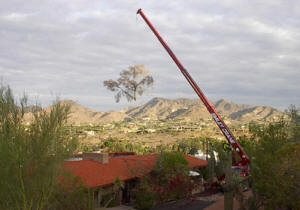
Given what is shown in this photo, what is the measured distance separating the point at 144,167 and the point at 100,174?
16.2 feet

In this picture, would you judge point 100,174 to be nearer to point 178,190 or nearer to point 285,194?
point 178,190

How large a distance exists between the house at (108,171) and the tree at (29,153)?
424 inches

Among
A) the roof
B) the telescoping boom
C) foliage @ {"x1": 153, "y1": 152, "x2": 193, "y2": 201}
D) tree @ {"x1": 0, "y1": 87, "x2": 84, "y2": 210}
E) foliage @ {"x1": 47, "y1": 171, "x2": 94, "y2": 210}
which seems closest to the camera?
tree @ {"x1": 0, "y1": 87, "x2": 84, "y2": 210}

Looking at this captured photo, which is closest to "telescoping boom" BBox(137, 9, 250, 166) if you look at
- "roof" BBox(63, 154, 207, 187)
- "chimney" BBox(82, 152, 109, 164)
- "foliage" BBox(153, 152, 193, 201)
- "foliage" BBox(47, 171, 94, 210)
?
"foliage" BBox(153, 152, 193, 201)

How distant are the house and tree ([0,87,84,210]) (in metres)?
10.8

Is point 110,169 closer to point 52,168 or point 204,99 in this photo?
point 204,99

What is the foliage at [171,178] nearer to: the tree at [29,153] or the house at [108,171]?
the house at [108,171]

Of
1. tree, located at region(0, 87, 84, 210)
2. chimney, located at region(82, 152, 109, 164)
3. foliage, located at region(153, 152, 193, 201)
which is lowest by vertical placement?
foliage, located at region(153, 152, 193, 201)

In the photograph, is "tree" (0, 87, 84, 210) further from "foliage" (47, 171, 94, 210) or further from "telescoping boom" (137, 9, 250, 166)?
"telescoping boom" (137, 9, 250, 166)

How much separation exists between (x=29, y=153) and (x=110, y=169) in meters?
15.8

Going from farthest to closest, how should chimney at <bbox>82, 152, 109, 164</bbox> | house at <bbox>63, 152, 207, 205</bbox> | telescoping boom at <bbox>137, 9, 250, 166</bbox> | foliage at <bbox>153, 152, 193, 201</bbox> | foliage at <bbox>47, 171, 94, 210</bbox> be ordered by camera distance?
telescoping boom at <bbox>137, 9, 250, 166</bbox> < chimney at <bbox>82, 152, 109, 164</bbox> < foliage at <bbox>153, 152, 193, 201</bbox> < house at <bbox>63, 152, 207, 205</bbox> < foliage at <bbox>47, 171, 94, 210</bbox>

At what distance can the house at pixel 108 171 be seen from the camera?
22.5 metres

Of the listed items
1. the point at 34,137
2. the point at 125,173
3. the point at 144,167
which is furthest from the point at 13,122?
the point at 144,167

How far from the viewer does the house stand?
73.9ft
